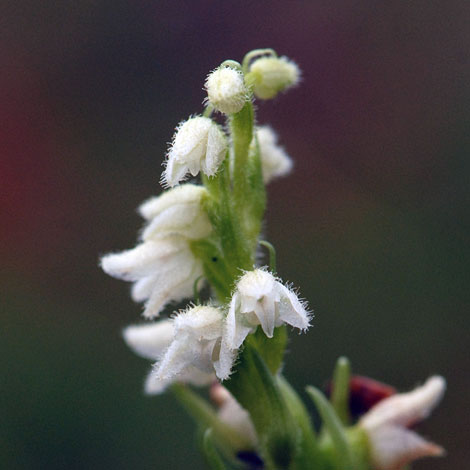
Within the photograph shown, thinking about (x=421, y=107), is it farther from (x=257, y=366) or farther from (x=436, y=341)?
(x=257, y=366)

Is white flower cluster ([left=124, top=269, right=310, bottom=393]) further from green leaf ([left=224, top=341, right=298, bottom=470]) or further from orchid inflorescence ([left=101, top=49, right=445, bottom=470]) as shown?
green leaf ([left=224, top=341, right=298, bottom=470])

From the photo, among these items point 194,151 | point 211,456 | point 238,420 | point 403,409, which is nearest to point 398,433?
point 403,409

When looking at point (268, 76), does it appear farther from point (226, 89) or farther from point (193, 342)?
point (193, 342)

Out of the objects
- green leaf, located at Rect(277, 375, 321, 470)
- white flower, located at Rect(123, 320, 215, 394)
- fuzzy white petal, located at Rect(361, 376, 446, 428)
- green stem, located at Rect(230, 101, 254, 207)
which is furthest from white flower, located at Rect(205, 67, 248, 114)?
fuzzy white petal, located at Rect(361, 376, 446, 428)

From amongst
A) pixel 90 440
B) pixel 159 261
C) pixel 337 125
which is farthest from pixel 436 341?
pixel 159 261

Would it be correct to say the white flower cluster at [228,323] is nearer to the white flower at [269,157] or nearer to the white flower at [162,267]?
the white flower at [162,267]

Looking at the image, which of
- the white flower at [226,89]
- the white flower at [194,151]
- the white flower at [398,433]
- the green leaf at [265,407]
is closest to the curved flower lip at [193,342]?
the green leaf at [265,407]
